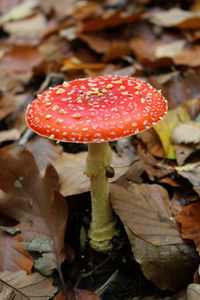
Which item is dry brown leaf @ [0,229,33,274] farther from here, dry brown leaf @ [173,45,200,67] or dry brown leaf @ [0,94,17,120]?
dry brown leaf @ [173,45,200,67]

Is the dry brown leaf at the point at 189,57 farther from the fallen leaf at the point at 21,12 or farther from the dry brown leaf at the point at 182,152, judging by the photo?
the fallen leaf at the point at 21,12

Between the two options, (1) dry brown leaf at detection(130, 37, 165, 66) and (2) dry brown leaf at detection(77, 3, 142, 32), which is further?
(2) dry brown leaf at detection(77, 3, 142, 32)

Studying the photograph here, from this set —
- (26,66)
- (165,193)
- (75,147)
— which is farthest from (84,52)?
(165,193)

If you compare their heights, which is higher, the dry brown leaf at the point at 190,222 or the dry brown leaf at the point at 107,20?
the dry brown leaf at the point at 107,20

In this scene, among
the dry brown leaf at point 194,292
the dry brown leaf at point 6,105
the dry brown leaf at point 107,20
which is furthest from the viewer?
the dry brown leaf at point 107,20

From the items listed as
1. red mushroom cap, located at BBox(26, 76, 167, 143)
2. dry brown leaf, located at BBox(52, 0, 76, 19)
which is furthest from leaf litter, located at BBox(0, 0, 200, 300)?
dry brown leaf, located at BBox(52, 0, 76, 19)

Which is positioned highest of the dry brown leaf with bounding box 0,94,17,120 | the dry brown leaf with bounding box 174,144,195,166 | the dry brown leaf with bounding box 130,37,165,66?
the dry brown leaf with bounding box 0,94,17,120

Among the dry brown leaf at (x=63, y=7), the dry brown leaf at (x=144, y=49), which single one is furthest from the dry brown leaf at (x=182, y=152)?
the dry brown leaf at (x=63, y=7)

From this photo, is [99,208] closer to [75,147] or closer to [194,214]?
[194,214]
